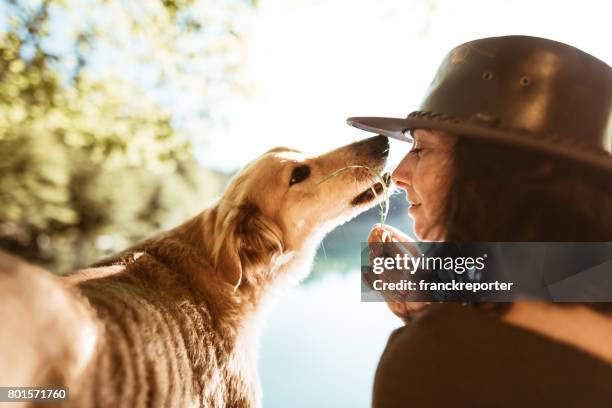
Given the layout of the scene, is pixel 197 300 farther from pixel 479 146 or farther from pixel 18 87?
pixel 18 87

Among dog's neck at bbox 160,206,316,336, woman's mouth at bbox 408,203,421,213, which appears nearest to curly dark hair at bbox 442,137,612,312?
woman's mouth at bbox 408,203,421,213

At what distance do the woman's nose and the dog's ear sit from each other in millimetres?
465

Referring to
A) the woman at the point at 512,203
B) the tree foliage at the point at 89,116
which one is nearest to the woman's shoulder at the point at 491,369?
the woman at the point at 512,203

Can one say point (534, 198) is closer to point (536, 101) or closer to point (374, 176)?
point (536, 101)

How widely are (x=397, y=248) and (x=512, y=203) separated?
359 mm

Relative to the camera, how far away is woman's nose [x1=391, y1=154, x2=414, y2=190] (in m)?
1.12

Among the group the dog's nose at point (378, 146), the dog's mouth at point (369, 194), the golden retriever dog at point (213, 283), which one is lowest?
the golden retriever dog at point (213, 283)

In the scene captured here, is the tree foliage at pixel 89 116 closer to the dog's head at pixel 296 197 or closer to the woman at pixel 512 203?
the dog's head at pixel 296 197

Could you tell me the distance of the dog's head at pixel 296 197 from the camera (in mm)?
1425

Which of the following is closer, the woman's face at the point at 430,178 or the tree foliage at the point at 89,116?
the woman's face at the point at 430,178

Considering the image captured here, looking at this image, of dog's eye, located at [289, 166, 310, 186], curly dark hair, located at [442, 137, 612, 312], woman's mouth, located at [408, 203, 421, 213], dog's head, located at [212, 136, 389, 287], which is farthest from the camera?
dog's eye, located at [289, 166, 310, 186]

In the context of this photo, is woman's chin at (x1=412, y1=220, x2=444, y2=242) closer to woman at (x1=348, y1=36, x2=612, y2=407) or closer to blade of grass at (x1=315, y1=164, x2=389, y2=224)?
woman at (x1=348, y1=36, x2=612, y2=407)

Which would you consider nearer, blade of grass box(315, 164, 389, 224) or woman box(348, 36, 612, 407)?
woman box(348, 36, 612, 407)

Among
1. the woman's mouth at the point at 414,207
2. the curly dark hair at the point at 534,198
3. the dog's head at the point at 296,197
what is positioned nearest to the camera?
the curly dark hair at the point at 534,198
